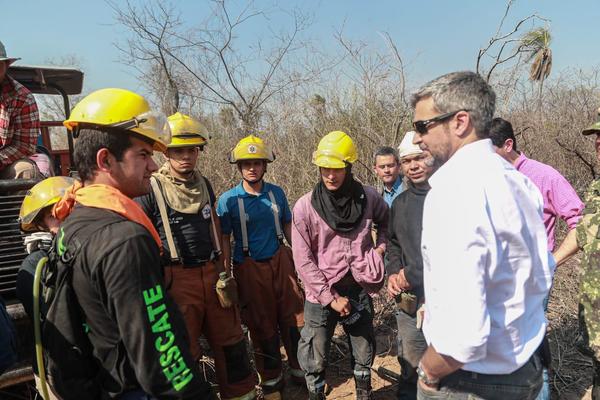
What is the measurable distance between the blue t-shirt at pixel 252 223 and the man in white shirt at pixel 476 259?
6.87 ft

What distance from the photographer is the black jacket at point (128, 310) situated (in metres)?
1.19

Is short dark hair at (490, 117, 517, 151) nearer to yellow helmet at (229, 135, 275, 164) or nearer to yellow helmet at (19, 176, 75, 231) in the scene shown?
yellow helmet at (229, 135, 275, 164)

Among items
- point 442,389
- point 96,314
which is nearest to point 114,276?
point 96,314

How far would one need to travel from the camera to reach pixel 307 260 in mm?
2959

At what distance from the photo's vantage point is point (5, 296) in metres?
2.45

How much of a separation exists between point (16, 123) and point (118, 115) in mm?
2006

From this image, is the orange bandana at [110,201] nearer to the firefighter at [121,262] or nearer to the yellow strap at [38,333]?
the firefighter at [121,262]

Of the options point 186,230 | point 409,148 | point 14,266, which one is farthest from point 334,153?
point 14,266

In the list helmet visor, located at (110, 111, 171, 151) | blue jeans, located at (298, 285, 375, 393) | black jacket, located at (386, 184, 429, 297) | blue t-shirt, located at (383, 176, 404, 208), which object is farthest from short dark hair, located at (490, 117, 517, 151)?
helmet visor, located at (110, 111, 171, 151)

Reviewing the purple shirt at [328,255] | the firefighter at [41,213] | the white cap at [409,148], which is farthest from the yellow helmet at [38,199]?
the white cap at [409,148]

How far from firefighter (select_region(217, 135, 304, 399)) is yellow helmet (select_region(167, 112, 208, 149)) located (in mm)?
518

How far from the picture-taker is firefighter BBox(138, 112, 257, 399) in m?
2.82

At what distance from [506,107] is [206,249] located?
6.66m

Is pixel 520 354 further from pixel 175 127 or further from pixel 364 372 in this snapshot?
pixel 175 127
